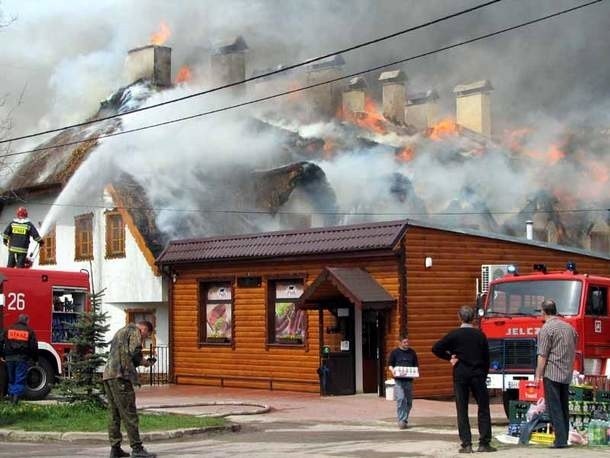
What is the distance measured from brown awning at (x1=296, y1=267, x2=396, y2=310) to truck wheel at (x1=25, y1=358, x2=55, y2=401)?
5354 mm

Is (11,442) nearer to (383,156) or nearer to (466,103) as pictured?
(383,156)

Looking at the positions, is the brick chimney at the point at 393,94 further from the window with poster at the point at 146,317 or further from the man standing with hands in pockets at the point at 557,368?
the man standing with hands in pockets at the point at 557,368

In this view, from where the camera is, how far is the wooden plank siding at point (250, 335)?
25109 mm

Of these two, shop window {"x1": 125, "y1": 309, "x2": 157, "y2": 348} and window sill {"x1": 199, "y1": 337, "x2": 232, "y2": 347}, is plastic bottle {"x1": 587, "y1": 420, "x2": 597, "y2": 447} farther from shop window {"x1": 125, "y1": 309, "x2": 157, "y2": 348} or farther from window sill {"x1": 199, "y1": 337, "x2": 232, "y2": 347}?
shop window {"x1": 125, "y1": 309, "x2": 157, "y2": 348}

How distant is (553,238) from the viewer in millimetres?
42281

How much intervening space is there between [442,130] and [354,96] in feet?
13.0

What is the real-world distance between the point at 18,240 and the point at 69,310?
6.65 feet

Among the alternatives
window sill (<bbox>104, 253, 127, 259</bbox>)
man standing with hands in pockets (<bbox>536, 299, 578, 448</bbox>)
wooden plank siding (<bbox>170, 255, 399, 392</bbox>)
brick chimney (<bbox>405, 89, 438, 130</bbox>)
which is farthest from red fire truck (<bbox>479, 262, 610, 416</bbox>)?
brick chimney (<bbox>405, 89, 438, 130</bbox>)

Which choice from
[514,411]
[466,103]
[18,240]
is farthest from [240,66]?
[514,411]

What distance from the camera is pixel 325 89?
4538 cm

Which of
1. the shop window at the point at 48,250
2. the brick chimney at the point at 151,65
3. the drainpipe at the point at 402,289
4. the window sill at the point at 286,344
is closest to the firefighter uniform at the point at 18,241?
the window sill at the point at 286,344

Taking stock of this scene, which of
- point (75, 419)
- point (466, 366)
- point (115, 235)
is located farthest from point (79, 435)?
point (115, 235)

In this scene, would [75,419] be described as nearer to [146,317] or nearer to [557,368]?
[557,368]

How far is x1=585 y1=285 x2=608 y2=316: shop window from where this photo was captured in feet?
57.7
